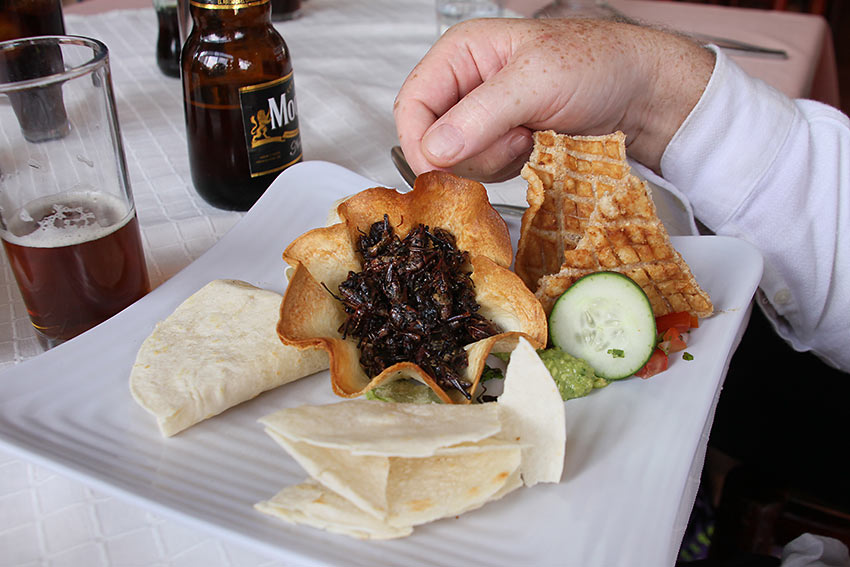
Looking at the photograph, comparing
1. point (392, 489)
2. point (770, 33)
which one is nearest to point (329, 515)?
point (392, 489)

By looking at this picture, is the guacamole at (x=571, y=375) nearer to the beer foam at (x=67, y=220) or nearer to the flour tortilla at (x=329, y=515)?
the flour tortilla at (x=329, y=515)

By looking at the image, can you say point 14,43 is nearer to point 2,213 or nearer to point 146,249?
point 2,213

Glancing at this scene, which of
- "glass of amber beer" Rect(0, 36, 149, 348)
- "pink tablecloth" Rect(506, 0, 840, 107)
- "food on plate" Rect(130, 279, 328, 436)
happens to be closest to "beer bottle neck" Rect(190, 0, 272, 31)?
"glass of amber beer" Rect(0, 36, 149, 348)

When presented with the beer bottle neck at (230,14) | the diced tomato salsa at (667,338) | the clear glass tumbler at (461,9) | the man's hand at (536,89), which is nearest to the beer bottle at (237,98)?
the beer bottle neck at (230,14)

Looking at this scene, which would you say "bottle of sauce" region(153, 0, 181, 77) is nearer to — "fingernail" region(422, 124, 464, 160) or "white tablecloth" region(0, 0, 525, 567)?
"white tablecloth" region(0, 0, 525, 567)

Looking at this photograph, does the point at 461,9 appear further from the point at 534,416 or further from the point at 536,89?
the point at 534,416

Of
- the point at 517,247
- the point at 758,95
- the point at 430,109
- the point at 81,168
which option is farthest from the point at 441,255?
the point at 758,95
